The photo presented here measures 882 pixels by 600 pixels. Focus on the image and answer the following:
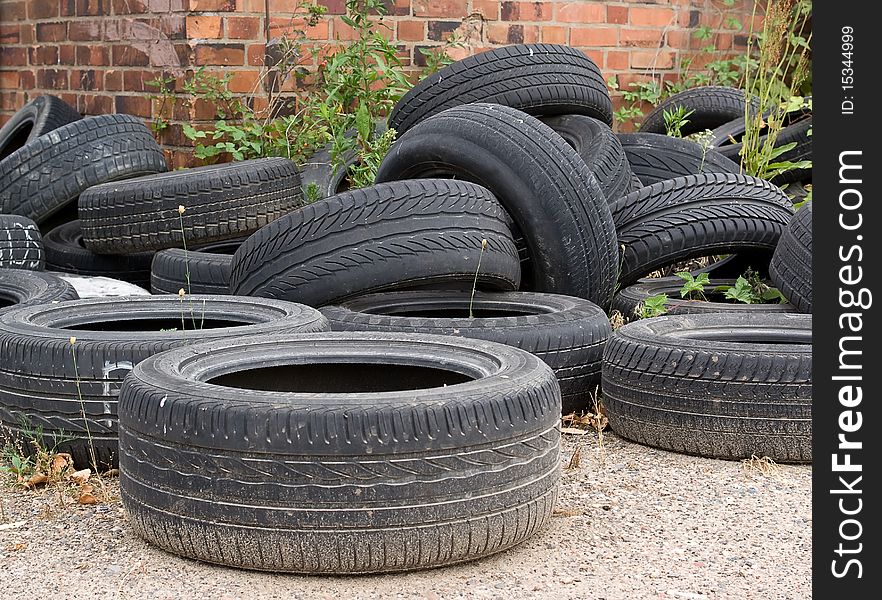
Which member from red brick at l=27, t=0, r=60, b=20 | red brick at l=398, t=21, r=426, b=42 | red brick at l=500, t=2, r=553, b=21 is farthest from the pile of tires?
red brick at l=27, t=0, r=60, b=20

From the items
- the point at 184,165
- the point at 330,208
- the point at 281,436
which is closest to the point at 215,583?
the point at 281,436

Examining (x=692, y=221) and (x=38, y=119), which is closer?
(x=692, y=221)

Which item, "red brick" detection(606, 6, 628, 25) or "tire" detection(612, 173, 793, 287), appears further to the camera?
"red brick" detection(606, 6, 628, 25)

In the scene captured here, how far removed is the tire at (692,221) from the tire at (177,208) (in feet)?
6.12

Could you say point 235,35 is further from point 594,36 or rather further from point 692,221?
point 692,221

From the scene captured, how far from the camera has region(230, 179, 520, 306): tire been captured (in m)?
4.35

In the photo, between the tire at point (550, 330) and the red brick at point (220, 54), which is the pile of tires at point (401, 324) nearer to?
the tire at point (550, 330)

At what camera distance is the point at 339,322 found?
4184mm

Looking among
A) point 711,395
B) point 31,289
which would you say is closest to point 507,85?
point 31,289

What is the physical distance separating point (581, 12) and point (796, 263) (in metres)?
3.94

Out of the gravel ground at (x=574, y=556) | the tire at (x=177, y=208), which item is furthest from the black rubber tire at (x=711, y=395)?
the tire at (x=177, y=208)

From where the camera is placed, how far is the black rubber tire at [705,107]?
25.9 ft

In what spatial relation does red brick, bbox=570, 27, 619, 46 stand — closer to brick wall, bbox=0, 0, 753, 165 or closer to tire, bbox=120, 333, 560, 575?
brick wall, bbox=0, 0, 753, 165

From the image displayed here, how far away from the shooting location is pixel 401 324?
4109mm
